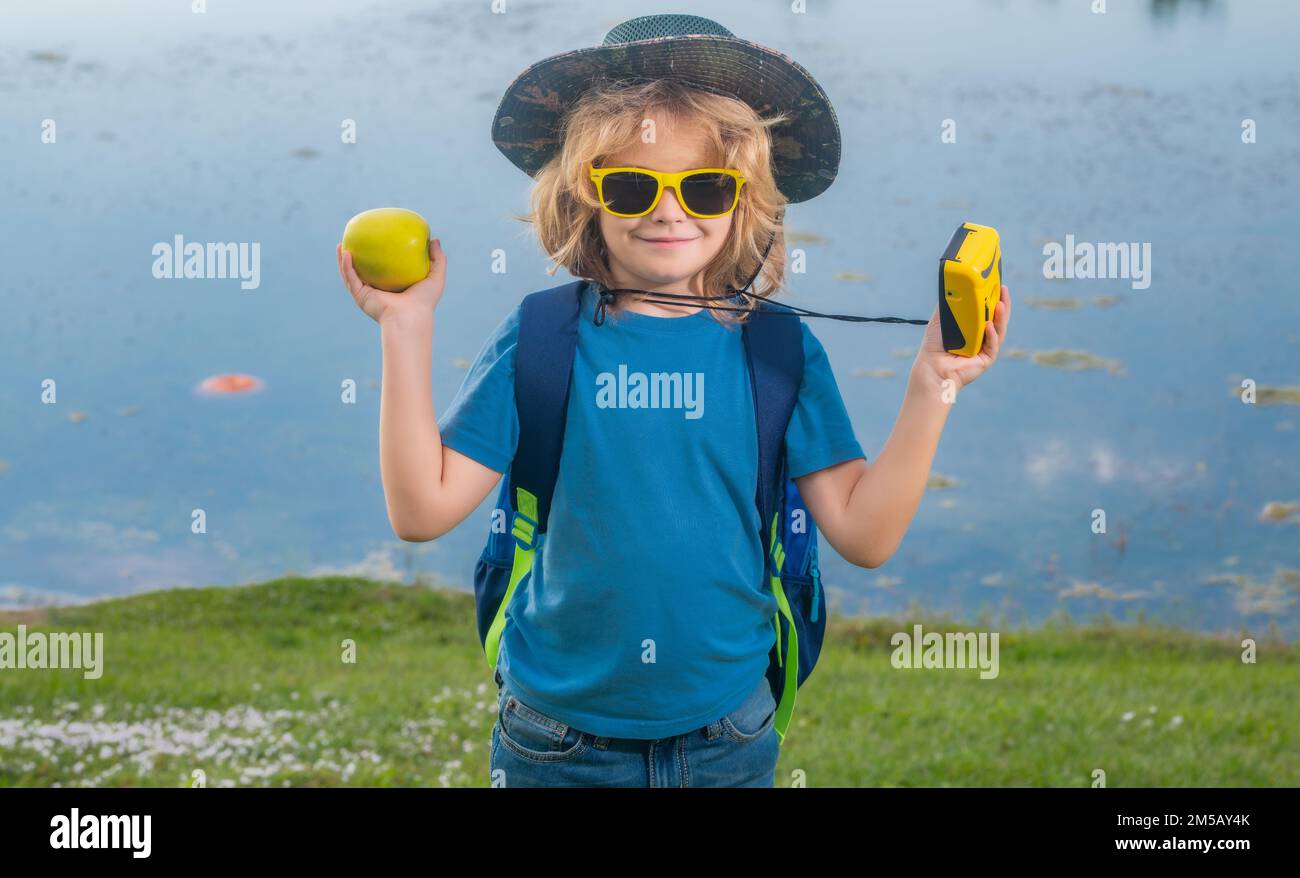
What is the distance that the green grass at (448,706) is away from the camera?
203 inches

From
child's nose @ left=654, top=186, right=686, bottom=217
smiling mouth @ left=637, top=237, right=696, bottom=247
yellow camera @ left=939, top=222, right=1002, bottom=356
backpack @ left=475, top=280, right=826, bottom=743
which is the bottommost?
backpack @ left=475, top=280, right=826, bottom=743

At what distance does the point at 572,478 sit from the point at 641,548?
0.64 ft

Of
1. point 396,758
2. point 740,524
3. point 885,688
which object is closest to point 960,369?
point 740,524

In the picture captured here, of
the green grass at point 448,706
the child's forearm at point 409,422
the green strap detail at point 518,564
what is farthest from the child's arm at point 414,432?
the green grass at point 448,706

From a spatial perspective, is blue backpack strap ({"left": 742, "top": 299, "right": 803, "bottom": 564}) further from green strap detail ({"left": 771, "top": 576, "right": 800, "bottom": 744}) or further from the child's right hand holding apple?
the child's right hand holding apple

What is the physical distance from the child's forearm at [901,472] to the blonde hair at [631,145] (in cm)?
41

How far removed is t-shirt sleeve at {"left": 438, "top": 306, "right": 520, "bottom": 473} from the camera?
2.40 metres

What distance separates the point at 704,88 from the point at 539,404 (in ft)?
2.51

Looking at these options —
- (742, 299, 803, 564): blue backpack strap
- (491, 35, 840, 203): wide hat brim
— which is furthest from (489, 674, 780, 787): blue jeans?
(491, 35, 840, 203): wide hat brim

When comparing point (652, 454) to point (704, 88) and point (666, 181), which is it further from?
point (704, 88)

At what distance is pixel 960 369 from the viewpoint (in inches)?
92.4

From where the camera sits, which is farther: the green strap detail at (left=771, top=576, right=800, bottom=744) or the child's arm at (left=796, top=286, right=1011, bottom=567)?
the green strap detail at (left=771, top=576, right=800, bottom=744)

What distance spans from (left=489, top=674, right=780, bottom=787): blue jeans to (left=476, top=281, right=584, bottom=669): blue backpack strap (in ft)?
1.02

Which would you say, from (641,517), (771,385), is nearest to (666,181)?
(771,385)
